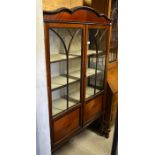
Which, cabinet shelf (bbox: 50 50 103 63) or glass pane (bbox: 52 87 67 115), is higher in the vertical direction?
cabinet shelf (bbox: 50 50 103 63)

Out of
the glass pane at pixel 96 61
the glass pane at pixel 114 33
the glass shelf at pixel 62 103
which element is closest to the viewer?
the glass shelf at pixel 62 103

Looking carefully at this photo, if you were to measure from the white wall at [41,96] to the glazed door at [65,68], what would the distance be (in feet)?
1.41

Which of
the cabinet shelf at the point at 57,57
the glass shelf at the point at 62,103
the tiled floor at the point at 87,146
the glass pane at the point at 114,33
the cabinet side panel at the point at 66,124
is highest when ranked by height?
the glass pane at the point at 114,33

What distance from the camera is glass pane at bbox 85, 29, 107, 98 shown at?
2.09 metres

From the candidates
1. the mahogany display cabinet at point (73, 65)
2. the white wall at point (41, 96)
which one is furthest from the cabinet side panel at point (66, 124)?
the white wall at point (41, 96)

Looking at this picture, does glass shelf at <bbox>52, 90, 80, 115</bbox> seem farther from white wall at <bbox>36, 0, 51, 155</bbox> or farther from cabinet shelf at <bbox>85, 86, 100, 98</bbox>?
white wall at <bbox>36, 0, 51, 155</bbox>

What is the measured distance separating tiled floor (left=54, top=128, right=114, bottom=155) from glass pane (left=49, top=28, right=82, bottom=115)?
0.66 m

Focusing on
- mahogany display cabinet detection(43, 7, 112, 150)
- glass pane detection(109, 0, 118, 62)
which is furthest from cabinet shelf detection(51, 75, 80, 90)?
glass pane detection(109, 0, 118, 62)

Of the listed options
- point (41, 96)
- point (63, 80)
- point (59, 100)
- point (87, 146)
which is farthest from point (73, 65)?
point (87, 146)

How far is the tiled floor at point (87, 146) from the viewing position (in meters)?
2.15

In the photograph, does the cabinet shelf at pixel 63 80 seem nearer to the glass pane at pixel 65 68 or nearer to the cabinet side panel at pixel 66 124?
the glass pane at pixel 65 68

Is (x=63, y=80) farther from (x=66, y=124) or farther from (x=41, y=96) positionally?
(x=41, y=96)
